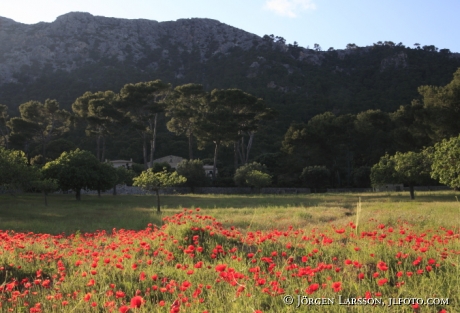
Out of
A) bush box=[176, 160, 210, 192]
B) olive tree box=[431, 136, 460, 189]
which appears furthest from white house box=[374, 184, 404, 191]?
olive tree box=[431, 136, 460, 189]

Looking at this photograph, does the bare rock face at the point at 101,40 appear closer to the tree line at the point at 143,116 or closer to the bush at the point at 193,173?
the tree line at the point at 143,116

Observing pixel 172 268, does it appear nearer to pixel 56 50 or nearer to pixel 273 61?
pixel 273 61

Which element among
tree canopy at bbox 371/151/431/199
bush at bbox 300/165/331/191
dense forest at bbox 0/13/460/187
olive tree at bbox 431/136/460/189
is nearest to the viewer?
olive tree at bbox 431/136/460/189

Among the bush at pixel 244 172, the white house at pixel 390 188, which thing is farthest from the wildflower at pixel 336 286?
the white house at pixel 390 188

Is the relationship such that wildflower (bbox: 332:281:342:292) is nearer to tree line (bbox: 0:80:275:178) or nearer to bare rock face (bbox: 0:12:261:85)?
tree line (bbox: 0:80:275:178)

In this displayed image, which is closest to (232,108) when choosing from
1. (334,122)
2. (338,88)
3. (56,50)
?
(334,122)

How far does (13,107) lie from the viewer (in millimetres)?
92500

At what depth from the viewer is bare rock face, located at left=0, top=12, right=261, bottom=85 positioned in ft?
465

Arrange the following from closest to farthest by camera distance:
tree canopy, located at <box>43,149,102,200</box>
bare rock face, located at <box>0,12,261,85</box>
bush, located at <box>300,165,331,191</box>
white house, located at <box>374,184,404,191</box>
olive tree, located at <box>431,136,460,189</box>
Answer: olive tree, located at <box>431,136,460,189</box>, tree canopy, located at <box>43,149,102,200</box>, white house, located at <box>374,184,404,191</box>, bush, located at <box>300,165,331,191</box>, bare rock face, located at <box>0,12,261,85</box>

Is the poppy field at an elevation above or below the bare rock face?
below

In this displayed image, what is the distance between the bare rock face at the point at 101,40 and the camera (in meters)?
142

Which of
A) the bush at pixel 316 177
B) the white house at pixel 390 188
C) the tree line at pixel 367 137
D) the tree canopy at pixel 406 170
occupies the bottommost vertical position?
the white house at pixel 390 188

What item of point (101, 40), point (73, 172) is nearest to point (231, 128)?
point (73, 172)

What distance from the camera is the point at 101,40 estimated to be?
164m
